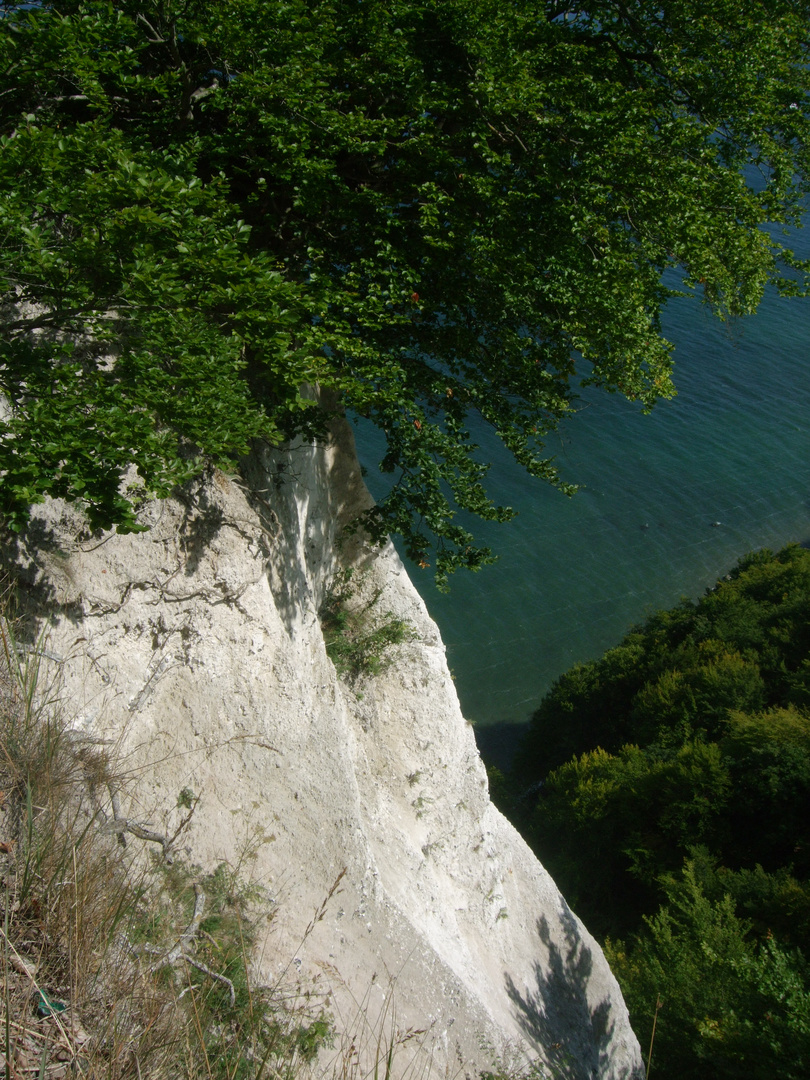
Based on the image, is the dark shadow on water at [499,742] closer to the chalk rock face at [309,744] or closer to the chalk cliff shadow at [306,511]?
the chalk rock face at [309,744]

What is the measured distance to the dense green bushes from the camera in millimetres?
13789

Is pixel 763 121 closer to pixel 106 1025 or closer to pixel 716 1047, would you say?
pixel 106 1025

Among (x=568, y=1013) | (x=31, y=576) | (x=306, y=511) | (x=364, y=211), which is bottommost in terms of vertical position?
(x=568, y=1013)

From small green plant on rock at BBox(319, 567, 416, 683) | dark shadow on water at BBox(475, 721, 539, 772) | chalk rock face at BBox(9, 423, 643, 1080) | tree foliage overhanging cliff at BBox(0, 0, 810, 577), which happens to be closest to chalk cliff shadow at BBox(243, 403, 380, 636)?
chalk rock face at BBox(9, 423, 643, 1080)

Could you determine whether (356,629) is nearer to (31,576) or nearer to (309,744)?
(309,744)

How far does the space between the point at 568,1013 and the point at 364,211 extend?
1368 cm

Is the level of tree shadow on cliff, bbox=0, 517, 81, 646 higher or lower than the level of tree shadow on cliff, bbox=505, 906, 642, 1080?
higher

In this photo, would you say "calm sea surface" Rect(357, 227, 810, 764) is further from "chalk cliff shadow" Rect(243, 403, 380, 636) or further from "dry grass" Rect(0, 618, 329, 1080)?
"dry grass" Rect(0, 618, 329, 1080)

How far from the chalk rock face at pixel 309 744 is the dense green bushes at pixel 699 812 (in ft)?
10.9

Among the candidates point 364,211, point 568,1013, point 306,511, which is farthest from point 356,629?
point 568,1013

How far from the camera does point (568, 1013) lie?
13195 mm

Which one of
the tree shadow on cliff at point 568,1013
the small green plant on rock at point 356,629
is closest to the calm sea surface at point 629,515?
the tree shadow on cliff at point 568,1013

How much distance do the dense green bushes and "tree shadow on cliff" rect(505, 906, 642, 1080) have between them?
1597 millimetres

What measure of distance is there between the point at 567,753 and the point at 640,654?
197 inches
